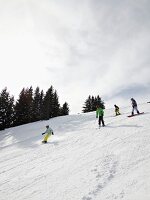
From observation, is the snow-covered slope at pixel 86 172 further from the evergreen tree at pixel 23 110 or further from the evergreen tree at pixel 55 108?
the evergreen tree at pixel 55 108

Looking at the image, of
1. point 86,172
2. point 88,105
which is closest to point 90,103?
point 88,105

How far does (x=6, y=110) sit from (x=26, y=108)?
517 cm

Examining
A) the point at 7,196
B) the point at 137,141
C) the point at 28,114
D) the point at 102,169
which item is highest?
the point at 28,114

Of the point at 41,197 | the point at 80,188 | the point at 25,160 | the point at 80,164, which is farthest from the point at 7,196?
the point at 25,160

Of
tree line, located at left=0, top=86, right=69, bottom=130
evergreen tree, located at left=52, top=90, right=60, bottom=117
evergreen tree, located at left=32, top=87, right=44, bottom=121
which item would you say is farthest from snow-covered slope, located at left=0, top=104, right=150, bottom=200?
evergreen tree, located at left=52, top=90, right=60, bottom=117

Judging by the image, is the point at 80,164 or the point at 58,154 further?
the point at 58,154

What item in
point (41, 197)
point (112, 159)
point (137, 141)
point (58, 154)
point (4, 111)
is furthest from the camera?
point (4, 111)

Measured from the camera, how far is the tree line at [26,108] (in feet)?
176

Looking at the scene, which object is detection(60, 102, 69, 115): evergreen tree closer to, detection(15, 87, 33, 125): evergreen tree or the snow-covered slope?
detection(15, 87, 33, 125): evergreen tree

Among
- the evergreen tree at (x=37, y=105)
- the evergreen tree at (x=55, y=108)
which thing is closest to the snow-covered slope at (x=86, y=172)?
the evergreen tree at (x=37, y=105)

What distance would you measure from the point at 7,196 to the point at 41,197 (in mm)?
1494

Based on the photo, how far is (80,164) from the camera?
10359 millimetres

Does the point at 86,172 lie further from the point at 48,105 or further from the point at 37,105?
the point at 37,105

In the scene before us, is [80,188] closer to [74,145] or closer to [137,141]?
[137,141]
